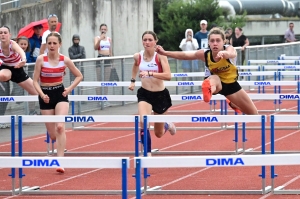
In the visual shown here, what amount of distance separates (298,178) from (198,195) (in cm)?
165

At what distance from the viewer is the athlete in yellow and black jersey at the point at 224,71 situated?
36.6 feet

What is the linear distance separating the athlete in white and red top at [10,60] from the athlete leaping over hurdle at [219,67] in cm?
296

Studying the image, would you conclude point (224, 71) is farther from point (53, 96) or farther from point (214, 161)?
point (214, 161)

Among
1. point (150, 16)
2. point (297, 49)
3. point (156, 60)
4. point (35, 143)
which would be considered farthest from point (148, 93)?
point (297, 49)

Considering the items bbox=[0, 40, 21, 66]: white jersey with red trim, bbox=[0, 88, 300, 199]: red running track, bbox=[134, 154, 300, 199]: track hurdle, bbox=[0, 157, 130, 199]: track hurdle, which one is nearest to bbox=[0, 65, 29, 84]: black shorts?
bbox=[0, 40, 21, 66]: white jersey with red trim

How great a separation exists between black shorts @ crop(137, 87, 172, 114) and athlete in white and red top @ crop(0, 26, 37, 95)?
2057mm

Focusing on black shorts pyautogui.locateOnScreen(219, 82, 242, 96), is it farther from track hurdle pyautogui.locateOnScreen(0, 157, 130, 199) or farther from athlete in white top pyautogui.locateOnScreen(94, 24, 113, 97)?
athlete in white top pyautogui.locateOnScreen(94, 24, 113, 97)

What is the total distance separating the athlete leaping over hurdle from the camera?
11.0m

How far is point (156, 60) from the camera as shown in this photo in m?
11.8

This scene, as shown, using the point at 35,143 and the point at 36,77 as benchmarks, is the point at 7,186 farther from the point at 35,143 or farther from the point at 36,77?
the point at 35,143

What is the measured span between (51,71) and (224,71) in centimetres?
235

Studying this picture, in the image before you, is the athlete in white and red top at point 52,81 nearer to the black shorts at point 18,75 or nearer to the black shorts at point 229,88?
the black shorts at point 229,88

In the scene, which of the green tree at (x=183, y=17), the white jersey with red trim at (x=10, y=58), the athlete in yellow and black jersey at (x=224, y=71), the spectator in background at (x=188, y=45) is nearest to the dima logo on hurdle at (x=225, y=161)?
the athlete in yellow and black jersey at (x=224, y=71)

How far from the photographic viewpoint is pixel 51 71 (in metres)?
11.4
